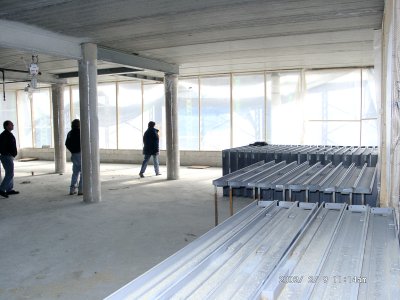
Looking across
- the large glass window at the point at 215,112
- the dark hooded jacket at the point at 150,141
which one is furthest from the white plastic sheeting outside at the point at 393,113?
the large glass window at the point at 215,112

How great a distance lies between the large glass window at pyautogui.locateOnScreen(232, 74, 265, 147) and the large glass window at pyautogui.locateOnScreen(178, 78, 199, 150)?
4.74 ft

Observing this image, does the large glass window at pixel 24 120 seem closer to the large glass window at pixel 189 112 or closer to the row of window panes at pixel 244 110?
the row of window panes at pixel 244 110

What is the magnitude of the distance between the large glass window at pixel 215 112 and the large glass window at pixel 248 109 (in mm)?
284

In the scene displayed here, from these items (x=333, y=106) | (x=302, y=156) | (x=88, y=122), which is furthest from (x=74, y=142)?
(x=333, y=106)

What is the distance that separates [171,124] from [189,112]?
333cm

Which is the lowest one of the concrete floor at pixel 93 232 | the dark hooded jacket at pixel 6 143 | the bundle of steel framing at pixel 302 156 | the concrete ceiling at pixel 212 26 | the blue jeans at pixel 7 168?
the concrete floor at pixel 93 232

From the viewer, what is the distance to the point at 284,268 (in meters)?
1.96

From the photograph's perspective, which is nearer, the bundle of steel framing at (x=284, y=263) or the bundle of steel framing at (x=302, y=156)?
the bundle of steel framing at (x=284, y=263)

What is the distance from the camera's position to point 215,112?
1383 centimetres

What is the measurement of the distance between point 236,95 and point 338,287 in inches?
471

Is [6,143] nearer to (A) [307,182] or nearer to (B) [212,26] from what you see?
(B) [212,26]

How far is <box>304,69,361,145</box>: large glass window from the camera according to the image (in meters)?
11.9

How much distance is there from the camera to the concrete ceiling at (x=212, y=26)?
5.67m

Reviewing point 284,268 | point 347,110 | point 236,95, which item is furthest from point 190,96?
point 284,268
